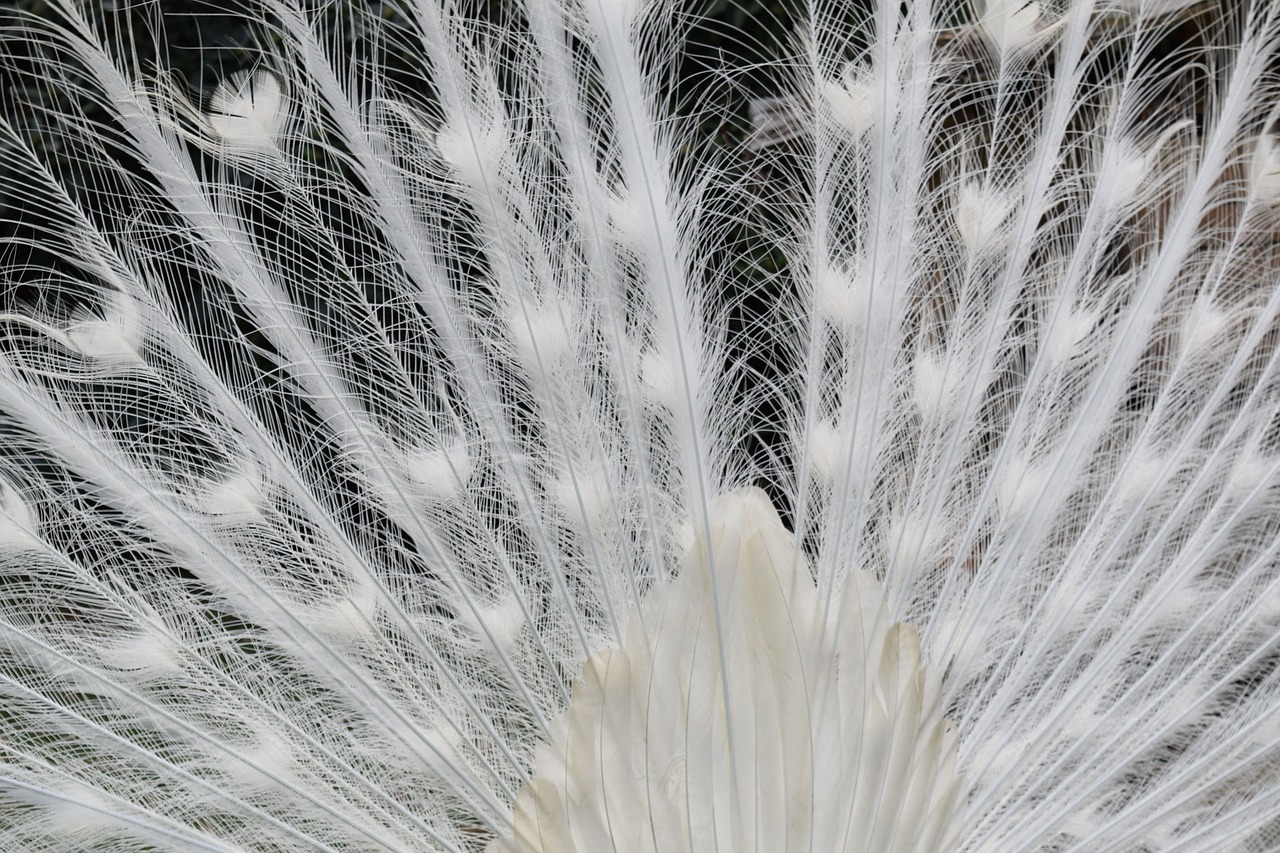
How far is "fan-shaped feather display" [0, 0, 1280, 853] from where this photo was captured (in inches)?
61.4

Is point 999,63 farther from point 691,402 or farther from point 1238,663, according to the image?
point 1238,663

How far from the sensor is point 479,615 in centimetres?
173

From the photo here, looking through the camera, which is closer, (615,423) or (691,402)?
(691,402)

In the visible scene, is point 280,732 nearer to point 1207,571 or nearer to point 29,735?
point 29,735

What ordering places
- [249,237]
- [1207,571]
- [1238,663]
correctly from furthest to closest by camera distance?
[1207,571] → [1238,663] → [249,237]

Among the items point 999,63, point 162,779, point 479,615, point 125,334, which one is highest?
point 999,63

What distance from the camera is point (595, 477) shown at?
1.70 metres

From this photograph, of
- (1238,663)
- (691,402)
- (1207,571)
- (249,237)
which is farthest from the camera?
(1207,571)

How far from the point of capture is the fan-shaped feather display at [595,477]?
5.12 feet

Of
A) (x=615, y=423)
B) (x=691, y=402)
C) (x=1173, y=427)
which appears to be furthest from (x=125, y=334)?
(x=1173, y=427)

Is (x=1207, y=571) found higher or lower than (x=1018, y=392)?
lower

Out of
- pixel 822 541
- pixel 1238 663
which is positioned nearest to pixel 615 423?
pixel 822 541

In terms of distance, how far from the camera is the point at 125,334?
1677mm

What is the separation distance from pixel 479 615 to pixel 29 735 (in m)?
0.66
